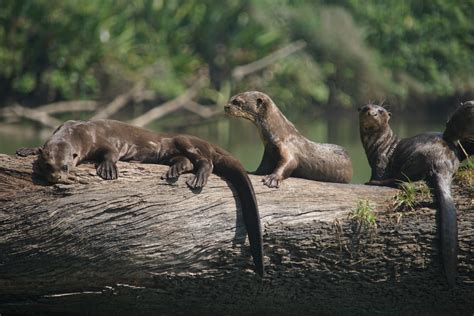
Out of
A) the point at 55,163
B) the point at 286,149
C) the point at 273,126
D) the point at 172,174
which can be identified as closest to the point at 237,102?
the point at 273,126

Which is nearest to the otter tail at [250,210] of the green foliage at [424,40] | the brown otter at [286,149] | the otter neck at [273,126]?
the brown otter at [286,149]

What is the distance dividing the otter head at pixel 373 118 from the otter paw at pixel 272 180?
123cm

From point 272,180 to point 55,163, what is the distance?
1.34 metres

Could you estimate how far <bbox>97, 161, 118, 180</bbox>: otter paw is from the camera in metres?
4.79

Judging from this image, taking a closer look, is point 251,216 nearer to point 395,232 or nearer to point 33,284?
point 395,232

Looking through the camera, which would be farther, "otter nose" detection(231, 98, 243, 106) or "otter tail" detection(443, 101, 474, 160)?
"otter nose" detection(231, 98, 243, 106)

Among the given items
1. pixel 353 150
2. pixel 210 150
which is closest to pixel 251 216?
pixel 210 150

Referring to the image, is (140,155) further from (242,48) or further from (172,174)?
(242,48)

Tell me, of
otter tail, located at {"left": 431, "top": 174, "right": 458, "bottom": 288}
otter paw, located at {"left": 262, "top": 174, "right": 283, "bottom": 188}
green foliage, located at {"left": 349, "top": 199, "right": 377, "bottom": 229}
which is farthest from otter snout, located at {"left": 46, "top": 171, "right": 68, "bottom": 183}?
otter tail, located at {"left": 431, "top": 174, "right": 458, "bottom": 288}

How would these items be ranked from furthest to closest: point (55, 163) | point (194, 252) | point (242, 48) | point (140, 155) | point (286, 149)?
point (242, 48), point (286, 149), point (140, 155), point (194, 252), point (55, 163)

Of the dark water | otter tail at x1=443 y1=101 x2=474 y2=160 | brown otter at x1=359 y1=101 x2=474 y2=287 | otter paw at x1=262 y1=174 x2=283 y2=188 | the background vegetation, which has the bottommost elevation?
otter paw at x1=262 y1=174 x2=283 y2=188

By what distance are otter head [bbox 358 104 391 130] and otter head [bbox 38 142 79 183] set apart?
7.74 ft

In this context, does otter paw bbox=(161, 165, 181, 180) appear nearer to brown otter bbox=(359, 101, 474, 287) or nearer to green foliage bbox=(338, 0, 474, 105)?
brown otter bbox=(359, 101, 474, 287)

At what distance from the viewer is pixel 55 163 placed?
466 cm
